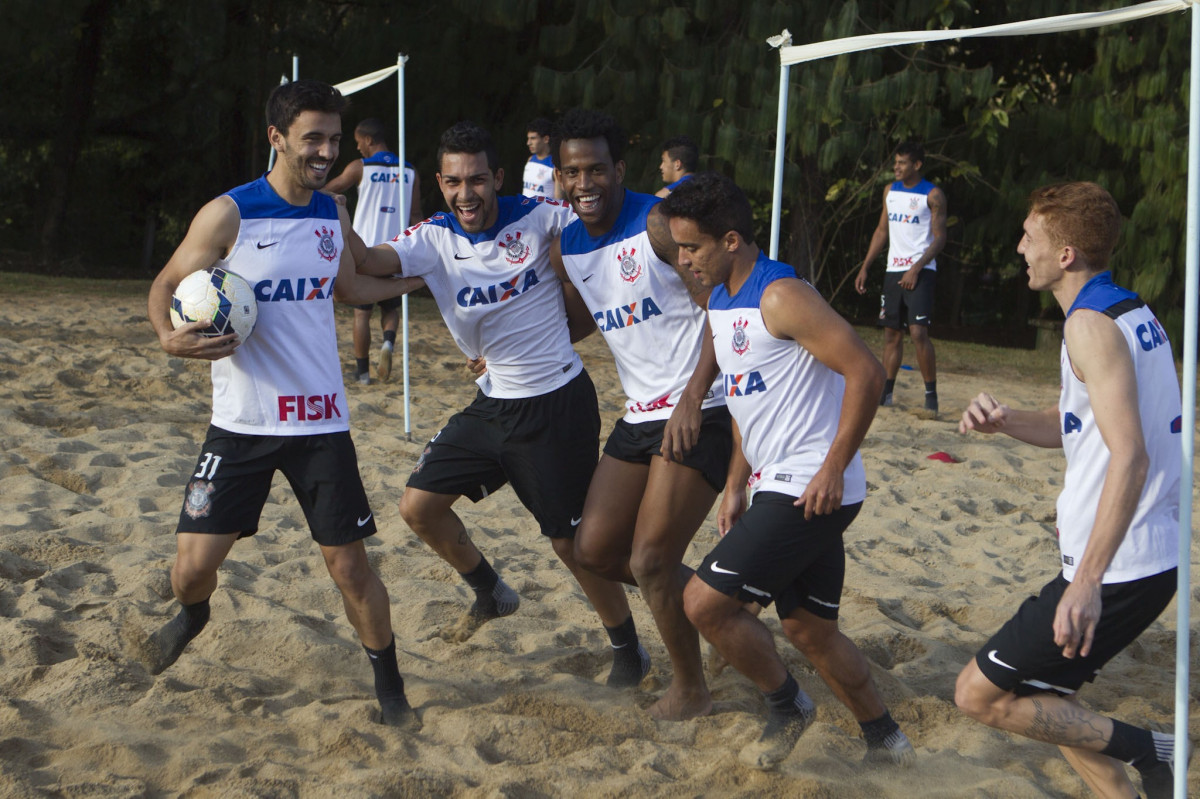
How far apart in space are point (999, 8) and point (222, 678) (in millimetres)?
13571

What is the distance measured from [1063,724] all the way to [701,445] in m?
1.40

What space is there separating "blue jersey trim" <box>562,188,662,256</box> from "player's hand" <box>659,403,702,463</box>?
666 mm

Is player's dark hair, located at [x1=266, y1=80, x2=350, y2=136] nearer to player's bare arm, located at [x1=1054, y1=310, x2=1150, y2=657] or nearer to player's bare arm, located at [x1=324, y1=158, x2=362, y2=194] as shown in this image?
player's bare arm, located at [x1=1054, y1=310, x2=1150, y2=657]

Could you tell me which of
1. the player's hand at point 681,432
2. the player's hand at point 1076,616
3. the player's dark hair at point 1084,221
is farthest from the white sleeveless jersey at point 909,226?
the player's hand at point 1076,616

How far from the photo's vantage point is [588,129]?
12.9 feet

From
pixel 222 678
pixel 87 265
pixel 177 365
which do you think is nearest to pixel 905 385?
pixel 177 365

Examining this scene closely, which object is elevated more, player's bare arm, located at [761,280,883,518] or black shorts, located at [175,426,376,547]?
player's bare arm, located at [761,280,883,518]

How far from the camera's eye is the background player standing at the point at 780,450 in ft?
10.5

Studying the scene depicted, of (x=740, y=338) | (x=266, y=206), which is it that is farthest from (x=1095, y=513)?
(x=266, y=206)

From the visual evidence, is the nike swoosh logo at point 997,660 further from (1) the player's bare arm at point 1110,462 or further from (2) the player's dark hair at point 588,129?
(2) the player's dark hair at point 588,129

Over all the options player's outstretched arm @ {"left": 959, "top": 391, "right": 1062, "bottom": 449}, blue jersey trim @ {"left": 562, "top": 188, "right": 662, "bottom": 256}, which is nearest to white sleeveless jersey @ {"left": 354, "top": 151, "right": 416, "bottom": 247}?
blue jersey trim @ {"left": 562, "top": 188, "right": 662, "bottom": 256}

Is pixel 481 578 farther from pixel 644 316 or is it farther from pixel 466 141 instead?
pixel 466 141

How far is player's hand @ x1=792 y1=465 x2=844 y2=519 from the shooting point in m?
3.20

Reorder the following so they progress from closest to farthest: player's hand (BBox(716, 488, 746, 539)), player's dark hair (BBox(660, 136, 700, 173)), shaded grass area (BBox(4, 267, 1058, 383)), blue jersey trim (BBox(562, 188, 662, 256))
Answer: player's hand (BBox(716, 488, 746, 539))
blue jersey trim (BBox(562, 188, 662, 256))
player's dark hair (BBox(660, 136, 700, 173))
shaded grass area (BBox(4, 267, 1058, 383))
